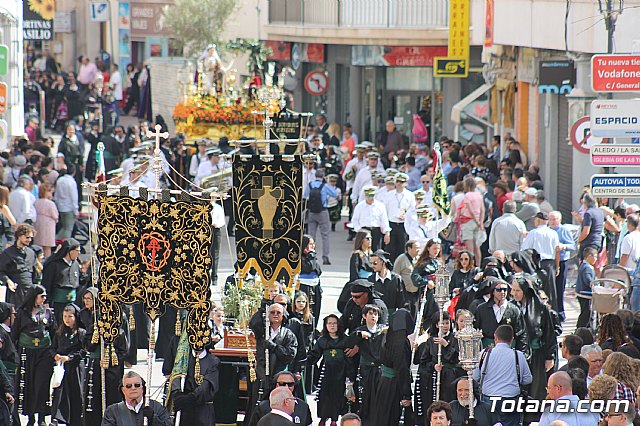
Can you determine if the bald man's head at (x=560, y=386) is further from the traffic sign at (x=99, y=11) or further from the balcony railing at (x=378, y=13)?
the traffic sign at (x=99, y=11)

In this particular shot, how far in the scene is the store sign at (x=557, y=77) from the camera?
87.7 ft

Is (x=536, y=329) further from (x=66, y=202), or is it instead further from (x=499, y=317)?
(x=66, y=202)

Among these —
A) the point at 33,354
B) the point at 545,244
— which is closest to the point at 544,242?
the point at 545,244

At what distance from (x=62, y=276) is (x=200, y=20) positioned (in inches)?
1090

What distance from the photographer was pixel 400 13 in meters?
36.7

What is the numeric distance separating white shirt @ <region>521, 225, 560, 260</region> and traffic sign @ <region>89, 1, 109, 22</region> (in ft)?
113

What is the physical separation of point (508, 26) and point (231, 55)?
52.7ft

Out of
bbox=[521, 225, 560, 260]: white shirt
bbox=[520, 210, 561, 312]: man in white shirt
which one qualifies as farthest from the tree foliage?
bbox=[521, 225, 560, 260]: white shirt

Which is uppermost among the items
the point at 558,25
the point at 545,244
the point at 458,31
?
the point at 458,31

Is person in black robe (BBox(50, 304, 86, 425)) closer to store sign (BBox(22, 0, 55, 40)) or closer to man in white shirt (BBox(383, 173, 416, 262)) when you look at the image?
man in white shirt (BBox(383, 173, 416, 262))

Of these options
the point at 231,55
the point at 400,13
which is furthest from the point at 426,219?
the point at 231,55

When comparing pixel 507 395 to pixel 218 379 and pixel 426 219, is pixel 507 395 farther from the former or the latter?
pixel 426 219

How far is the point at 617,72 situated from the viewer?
17.2 metres

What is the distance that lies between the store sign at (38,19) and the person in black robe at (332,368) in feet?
62.8
